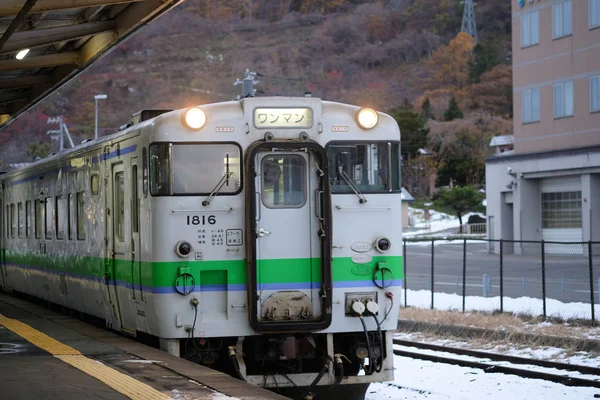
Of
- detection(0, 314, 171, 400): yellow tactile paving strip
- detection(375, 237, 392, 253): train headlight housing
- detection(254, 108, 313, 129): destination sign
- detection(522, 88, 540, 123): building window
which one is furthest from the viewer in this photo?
detection(522, 88, 540, 123): building window

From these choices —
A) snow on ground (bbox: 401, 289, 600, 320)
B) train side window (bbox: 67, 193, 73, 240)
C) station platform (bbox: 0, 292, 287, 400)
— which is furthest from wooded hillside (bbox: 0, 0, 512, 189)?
station platform (bbox: 0, 292, 287, 400)

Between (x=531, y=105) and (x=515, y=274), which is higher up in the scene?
(x=531, y=105)

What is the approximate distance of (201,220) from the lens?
10586 mm

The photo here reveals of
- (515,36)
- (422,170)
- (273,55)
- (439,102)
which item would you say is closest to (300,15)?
(273,55)

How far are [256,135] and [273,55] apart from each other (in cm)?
15094

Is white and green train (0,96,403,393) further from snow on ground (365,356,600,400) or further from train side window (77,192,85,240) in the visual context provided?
train side window (77,192,85,240)

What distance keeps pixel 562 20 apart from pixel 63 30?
Answer: 31.5 meters

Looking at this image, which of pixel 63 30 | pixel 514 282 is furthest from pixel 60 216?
pixel 514 282

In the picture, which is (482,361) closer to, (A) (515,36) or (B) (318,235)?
(B) (318,235)

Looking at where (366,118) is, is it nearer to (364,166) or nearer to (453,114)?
(364,166)

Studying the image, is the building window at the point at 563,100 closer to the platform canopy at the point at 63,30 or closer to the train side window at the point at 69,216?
the platform canopy at the point at 63,30

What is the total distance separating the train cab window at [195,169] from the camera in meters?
10.5

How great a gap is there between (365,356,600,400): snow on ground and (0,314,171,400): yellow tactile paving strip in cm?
401

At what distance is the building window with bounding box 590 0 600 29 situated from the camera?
130 ft
